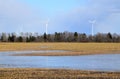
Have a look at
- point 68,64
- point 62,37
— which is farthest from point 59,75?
point 62,37

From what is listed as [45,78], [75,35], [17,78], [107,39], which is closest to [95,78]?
[45,78]

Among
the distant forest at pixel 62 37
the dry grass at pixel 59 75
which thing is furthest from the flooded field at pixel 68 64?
the distant forest at pixel 62 37

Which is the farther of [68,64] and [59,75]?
[68,64]

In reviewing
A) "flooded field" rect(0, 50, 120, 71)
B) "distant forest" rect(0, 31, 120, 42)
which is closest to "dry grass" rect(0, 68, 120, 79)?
"flooded field" rect(0, 50, 120, 71)

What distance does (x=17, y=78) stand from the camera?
20.5m

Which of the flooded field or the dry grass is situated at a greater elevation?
the dry grass

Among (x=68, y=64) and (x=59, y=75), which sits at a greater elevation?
(x=59, y=75)

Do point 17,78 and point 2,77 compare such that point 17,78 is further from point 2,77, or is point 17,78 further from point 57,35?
point 57,35

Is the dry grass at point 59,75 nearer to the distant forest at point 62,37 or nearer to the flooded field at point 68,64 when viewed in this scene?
the flooded field at point 68,64

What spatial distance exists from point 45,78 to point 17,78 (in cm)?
176

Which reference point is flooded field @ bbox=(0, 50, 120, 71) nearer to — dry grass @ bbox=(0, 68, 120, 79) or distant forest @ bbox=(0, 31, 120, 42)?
dry grass @ bbox=(0, 68, 120, 79)

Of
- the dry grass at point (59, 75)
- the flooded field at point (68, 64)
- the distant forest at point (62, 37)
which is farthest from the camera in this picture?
the distant forest at point (62, 37)

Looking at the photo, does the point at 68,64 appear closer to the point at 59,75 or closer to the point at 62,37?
the point at 59,75

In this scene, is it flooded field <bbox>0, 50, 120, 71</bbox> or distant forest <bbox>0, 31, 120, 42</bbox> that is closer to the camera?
flooded field <bbox>0, 50, 120, 71</bbox>
